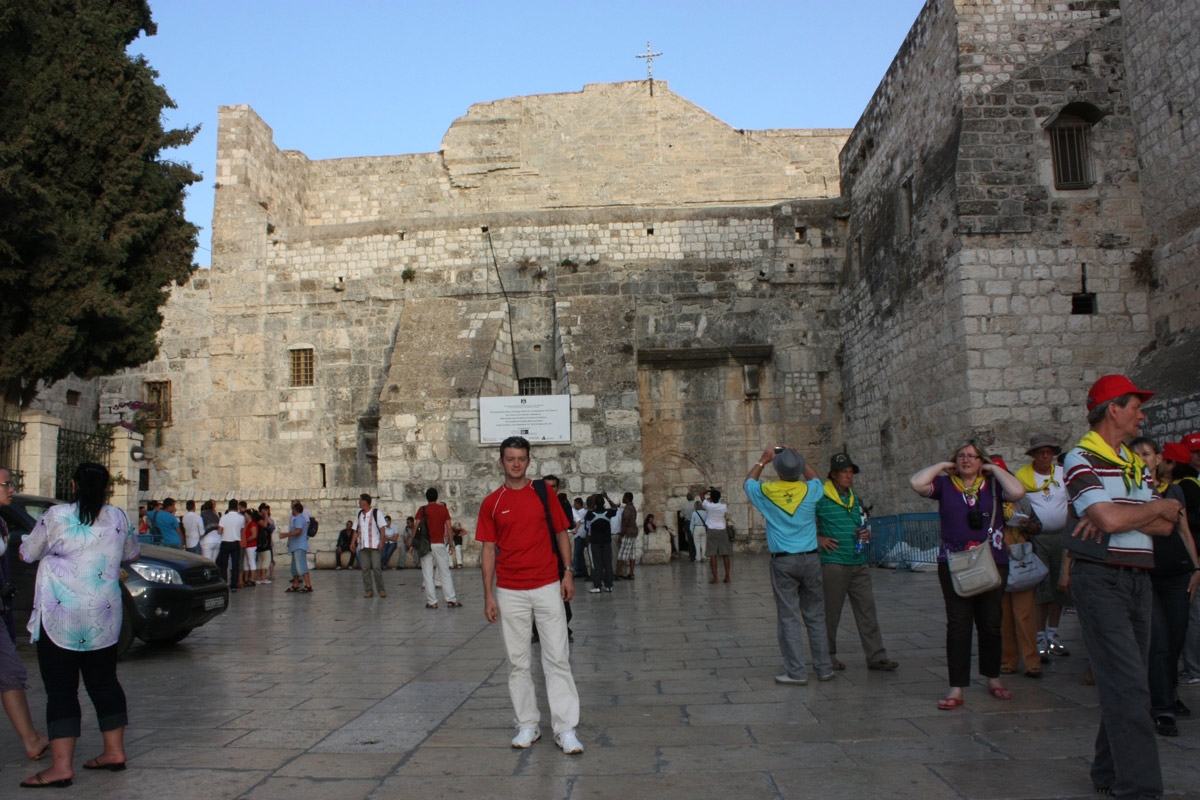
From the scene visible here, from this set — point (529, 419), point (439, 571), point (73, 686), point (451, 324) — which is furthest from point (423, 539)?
point (451, 324)

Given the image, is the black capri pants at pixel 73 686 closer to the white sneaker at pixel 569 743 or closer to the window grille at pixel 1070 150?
the white sneaker at pixel 569 743

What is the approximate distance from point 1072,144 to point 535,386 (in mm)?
10685

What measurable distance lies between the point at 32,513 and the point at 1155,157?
529 inches

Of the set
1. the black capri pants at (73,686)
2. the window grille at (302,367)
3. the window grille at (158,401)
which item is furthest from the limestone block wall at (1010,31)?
the window grille at (158,401)

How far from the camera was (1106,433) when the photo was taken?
3.97 metres

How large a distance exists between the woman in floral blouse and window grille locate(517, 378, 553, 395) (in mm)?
15059

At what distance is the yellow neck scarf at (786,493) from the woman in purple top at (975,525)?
891 mm

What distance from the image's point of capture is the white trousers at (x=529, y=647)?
4.77 meters

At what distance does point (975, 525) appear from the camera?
220 inches

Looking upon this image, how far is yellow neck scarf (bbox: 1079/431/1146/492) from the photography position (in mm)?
3881

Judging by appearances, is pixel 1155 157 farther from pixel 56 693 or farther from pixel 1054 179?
pixel 56 693

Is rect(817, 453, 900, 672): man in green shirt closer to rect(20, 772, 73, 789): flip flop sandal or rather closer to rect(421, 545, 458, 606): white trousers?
rect(20, 772, 73, 789): flip flop sandal

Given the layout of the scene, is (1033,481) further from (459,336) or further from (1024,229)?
(459,336)

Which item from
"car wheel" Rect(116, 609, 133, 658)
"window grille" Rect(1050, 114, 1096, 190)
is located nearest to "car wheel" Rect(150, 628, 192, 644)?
"car wheel" Rect(116, 609, 133, 658)
